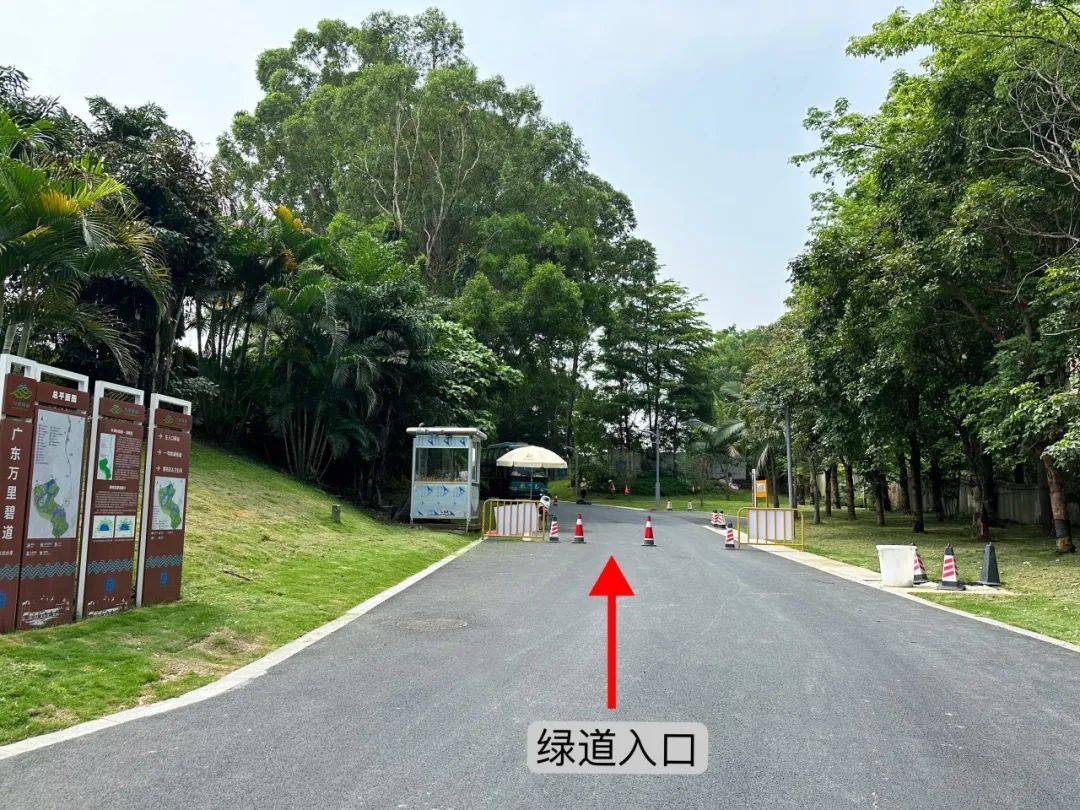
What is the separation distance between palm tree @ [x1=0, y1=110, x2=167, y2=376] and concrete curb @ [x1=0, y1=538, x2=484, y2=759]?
595cm

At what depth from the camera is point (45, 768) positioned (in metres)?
4.73

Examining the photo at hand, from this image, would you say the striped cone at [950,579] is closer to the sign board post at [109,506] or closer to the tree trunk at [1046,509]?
the sign board post at [109,506]

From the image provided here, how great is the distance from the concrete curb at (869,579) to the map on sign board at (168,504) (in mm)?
9990

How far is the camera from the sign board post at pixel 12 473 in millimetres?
7164

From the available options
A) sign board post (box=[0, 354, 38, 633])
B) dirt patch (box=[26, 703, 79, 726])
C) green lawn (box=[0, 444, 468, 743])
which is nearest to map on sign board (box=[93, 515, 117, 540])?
green lawn (box=[0, 444, 468, 743])

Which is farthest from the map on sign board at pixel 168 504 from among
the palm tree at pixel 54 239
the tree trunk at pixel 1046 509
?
the tree trunk at pixel 1046 509

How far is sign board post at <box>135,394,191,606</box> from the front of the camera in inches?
362

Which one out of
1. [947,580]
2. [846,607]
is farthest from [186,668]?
[947,580]

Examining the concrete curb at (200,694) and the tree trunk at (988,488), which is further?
the tree trunk at (988,488)

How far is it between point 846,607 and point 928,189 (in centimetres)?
1197

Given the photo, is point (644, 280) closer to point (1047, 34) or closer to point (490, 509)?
point (490, 509)

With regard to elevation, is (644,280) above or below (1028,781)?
above

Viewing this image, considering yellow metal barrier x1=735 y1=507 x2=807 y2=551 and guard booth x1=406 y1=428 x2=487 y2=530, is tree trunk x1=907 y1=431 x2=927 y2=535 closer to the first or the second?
yellow metal barrier x1=735 y1=507 x2=807 y2=551

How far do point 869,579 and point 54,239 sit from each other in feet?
46.9
